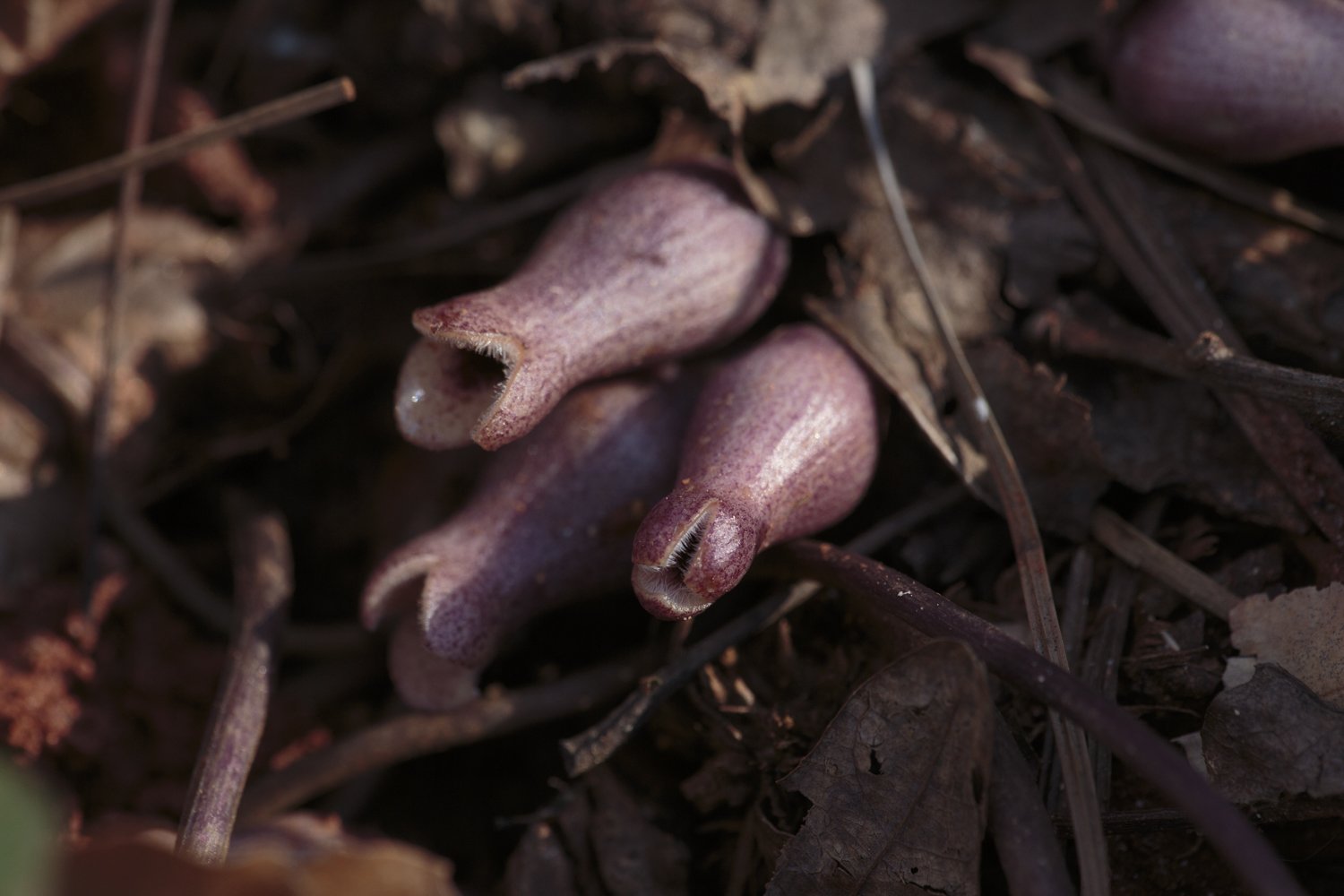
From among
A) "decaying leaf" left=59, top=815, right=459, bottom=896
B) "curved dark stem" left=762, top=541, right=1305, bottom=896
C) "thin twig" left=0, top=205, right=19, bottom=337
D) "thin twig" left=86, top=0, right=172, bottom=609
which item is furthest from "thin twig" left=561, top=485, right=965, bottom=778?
"thin twig" left=0, top=205, right=19, bottom=337

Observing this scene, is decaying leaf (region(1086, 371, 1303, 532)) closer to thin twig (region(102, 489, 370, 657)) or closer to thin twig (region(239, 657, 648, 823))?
thin twig (region(239, 657, 648, 823))

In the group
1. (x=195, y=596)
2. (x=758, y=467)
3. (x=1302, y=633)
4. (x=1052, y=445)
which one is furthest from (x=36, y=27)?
(x=1302, y=633)

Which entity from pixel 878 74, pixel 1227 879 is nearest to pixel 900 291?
pixel 878 74

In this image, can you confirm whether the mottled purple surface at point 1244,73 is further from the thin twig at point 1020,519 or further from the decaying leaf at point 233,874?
the decaying leaf at point 233,874

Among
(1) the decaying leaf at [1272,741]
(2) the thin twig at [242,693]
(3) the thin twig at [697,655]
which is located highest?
(2) the thin twig at [242,693]

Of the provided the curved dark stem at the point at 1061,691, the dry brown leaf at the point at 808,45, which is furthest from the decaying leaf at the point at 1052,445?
the dry brown leaf at the point at 808,45
